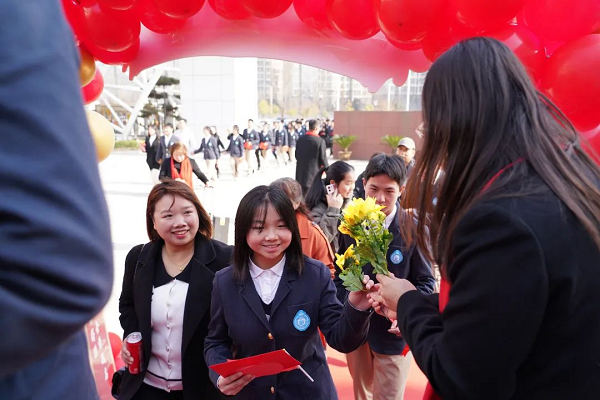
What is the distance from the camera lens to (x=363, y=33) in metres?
3.15

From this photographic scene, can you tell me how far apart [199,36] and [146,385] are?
97.3 inches

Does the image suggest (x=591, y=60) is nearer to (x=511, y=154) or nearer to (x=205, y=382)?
(x=511, y=154)

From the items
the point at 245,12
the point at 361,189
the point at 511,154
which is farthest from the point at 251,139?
the point at 511,154

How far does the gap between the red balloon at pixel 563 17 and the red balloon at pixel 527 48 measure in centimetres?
14

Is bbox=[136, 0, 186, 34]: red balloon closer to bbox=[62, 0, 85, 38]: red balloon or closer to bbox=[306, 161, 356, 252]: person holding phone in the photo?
bbox=[62, 0, 85, 38]: red balloon

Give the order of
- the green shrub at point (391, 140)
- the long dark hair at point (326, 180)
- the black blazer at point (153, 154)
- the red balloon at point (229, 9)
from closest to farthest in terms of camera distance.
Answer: the red balloon at point (229, 9) < the long dark hair at point (326, 180) < the black blazer at point (153, 154) < the green shrub at point (391, 140)

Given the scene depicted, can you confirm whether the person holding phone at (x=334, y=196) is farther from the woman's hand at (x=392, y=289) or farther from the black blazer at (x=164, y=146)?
the black blazer at (x=164, y=146)

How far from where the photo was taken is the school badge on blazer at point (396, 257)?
269 cm

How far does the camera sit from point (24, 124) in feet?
1.41

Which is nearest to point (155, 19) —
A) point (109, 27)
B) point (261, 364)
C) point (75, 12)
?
point (109, 27)

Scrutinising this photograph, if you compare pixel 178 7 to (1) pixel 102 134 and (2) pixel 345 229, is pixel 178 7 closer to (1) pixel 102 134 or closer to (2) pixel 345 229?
(1) pixel 102 134

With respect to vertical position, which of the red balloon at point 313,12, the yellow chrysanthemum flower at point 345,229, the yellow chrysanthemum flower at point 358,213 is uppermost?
the red balloon at point 313,12

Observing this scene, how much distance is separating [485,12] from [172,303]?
226cm

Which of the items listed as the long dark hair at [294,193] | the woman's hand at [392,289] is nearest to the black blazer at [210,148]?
the long dark hair at [294,193]
